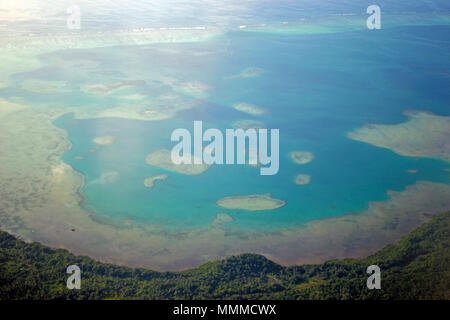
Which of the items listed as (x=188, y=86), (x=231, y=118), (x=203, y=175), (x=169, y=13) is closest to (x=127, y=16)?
(x=169, y=13)

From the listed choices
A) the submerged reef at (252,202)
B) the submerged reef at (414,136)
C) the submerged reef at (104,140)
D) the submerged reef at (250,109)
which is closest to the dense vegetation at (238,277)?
the submerged reef at (252,202)

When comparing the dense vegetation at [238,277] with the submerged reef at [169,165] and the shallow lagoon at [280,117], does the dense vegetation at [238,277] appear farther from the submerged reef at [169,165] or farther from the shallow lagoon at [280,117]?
the submerged reef at [169,165]

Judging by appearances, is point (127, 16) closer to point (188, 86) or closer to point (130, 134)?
point (188, 86)

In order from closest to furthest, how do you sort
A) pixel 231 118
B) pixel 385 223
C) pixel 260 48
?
pixel 385 223
pixel 231 118
pixel 260 48

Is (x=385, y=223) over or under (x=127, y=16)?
under

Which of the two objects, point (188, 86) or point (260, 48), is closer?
point (188, 86)

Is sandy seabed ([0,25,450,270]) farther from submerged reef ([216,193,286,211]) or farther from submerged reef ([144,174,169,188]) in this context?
submerged reef ([144,174,169,188])

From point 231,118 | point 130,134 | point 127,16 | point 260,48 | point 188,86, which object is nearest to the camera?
point 130,134

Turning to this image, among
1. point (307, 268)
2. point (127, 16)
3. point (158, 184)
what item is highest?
point (127, 16)
